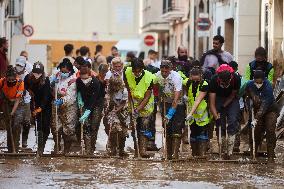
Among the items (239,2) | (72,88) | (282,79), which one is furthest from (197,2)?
(72,88)

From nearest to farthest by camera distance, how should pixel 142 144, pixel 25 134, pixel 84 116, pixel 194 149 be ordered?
pixel 194 149
pixel 142 144
pixel 84 116
pixel 25 134

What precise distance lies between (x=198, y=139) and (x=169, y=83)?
3.87 ft

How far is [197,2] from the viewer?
51.0 metres

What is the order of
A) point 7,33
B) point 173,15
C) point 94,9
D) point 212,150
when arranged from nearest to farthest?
point 212,150
point 7,33
point 173,15
point 94,9

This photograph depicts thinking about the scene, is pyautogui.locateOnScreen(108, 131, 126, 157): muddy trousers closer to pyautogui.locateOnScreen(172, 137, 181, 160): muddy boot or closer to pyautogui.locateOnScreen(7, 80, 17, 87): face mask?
pyautogui.locateOnScreen(172, 137, 181, 160): muddy boot

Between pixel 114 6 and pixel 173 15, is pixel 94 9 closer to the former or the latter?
pixel 114 6

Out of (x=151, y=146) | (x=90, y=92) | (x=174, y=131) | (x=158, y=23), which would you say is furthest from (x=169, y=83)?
(x=158, y=23)

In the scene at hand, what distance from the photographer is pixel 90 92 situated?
2086 cm

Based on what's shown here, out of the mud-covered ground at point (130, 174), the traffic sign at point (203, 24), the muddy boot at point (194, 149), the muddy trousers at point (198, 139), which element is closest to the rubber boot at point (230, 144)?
the muddy trousers at point (198, 139)

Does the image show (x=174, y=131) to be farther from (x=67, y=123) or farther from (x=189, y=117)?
(x=67, y=123)

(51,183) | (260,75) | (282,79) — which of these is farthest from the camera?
(282,79)

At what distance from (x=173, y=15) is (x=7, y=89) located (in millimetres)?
39655

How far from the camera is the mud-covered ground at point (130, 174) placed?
1579cm

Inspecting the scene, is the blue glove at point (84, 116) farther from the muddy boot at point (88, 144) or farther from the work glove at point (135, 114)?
the work glove at point (135, 114)
